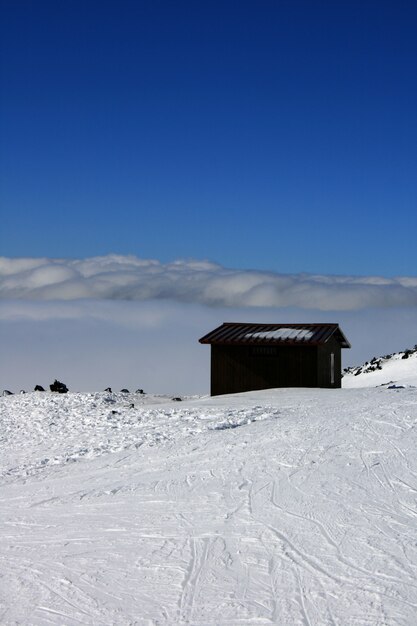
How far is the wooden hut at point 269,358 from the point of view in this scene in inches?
1106

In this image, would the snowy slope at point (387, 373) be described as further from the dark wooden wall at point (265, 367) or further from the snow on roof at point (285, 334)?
the dark wooden wall at point (265, 367)

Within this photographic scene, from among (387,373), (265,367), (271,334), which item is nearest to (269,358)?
(265,367)

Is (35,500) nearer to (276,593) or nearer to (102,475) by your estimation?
(102,475)

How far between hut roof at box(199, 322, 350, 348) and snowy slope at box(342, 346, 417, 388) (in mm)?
7862

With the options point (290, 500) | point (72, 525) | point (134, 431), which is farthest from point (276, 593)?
point (134, 431)

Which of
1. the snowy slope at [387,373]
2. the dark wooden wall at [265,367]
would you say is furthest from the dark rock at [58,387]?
the snowy slope at [387,373]

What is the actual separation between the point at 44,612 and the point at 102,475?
643 cm

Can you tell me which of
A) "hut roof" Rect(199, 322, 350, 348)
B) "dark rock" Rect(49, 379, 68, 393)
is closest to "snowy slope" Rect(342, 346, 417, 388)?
"hut roof" Rect(199, 322, 350, 348)

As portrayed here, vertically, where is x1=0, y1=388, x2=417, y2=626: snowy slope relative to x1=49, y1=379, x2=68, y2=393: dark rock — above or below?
below

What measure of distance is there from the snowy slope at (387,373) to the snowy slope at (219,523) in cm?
2029

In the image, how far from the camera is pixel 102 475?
13.6 m

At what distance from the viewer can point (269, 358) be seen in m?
28.5

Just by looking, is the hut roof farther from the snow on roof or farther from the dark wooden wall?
the dark wooden wall

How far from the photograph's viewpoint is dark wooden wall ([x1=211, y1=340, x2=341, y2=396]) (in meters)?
28.2
